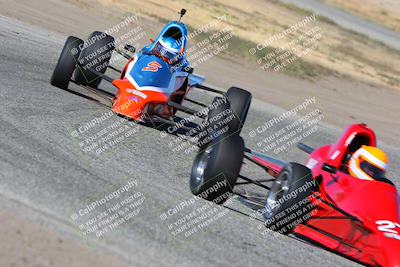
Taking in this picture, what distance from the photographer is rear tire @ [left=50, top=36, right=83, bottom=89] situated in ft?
39.4

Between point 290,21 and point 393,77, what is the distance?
5.91 meters

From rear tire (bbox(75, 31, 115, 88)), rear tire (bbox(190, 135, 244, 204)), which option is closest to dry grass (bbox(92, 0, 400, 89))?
rear tire (bbox(75, 31, 115, 88))

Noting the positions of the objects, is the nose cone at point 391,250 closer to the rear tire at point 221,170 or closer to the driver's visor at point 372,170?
the driver's visor at point 372,170

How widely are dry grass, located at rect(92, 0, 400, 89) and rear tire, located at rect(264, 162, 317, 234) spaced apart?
15777 mm

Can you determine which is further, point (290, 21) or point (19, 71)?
point (290, 21)

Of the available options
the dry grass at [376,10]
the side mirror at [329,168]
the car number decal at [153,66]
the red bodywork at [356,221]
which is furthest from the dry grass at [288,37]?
the red bodywork at [356,221]

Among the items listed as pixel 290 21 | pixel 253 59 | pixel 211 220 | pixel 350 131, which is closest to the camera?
pixel 211 220

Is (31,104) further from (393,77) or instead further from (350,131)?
Answer: (393,77)

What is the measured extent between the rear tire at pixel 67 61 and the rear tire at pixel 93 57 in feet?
0.75

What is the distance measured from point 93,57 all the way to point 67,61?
1.84 feet

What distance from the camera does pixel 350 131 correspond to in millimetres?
10023

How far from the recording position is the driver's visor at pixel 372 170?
364 inches

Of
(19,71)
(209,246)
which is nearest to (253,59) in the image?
(19,71)

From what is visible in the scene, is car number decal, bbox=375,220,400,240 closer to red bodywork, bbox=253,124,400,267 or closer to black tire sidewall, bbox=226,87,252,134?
red bodywork, bbox=253,124,400,267
